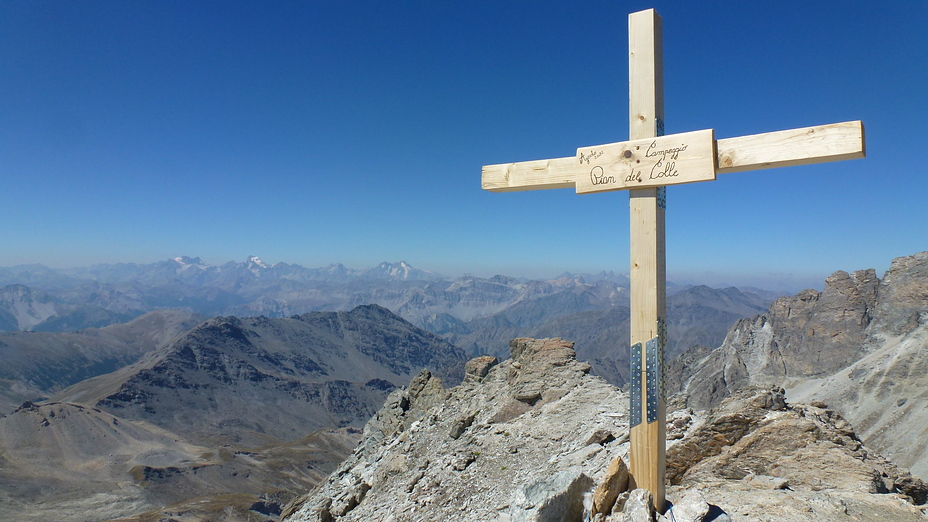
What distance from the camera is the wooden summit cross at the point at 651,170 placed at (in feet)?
16.5

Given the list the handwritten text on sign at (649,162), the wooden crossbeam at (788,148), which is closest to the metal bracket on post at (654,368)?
the handwritten text on sign at (649,162)

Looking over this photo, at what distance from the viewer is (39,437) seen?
138m

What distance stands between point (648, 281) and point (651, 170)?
1.23m

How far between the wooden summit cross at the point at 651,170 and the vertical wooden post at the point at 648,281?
1 centimetres

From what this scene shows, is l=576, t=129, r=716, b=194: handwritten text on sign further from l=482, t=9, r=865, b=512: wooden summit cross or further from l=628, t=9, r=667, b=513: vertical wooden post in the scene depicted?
l=628, t=9, r=667, b=513: vertical wooden post

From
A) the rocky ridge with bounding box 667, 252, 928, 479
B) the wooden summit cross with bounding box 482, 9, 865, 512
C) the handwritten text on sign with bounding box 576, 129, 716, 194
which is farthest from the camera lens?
the rocky ridge with bounding box 667, 252, 928, 479

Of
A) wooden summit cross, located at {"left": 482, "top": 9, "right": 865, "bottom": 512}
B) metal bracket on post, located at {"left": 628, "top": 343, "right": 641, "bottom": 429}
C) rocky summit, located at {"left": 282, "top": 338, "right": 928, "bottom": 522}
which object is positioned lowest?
rocky summit, located at {"left": 282, "top": 338, "right": 928, "bottom": 522}

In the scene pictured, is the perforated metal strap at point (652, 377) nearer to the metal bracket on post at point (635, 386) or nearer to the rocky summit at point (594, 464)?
the metal bracket on post at point (635, 386)

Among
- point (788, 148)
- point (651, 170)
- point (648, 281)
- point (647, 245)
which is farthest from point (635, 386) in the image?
point (788, 148)

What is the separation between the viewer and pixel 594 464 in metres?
9.27

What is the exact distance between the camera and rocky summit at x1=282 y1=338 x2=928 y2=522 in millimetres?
5914

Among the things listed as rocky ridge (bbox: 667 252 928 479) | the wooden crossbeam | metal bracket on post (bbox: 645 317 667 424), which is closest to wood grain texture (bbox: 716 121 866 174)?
the wooden crossbeam

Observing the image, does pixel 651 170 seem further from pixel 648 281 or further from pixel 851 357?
pixel 851 357

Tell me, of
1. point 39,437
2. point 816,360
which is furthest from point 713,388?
point 39,437
